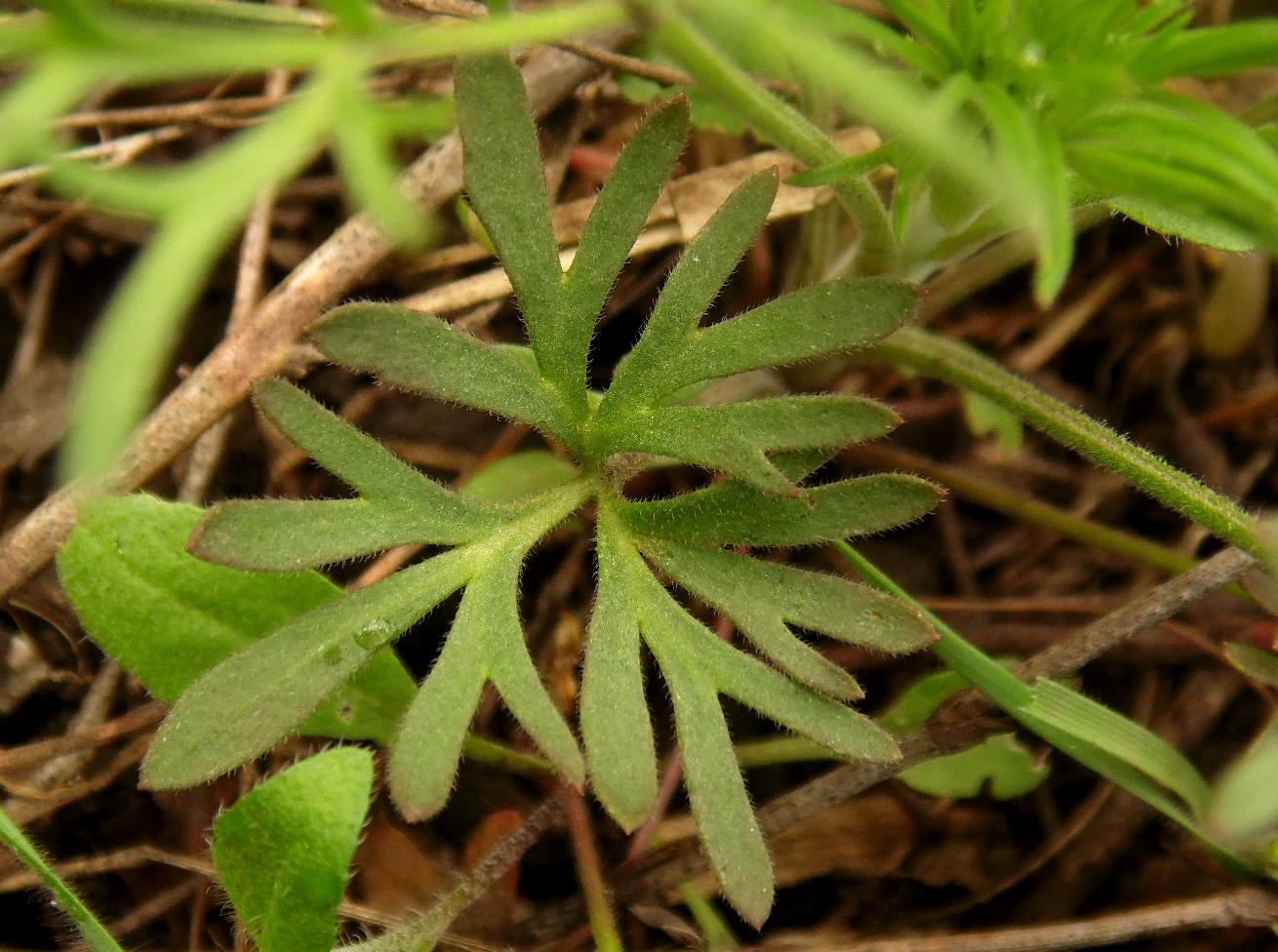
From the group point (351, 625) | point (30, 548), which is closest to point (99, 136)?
point (30, 548)

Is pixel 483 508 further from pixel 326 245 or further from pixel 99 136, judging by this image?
pixel 99 136

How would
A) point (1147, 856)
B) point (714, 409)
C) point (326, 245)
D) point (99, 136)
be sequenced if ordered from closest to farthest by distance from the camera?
1. point (714, 409)
2. point (326, 245)
3. point (1147, 856)
4. point (99, 136)

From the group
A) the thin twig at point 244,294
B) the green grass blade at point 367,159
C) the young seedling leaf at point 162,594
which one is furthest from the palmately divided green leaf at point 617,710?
the thin twig at point 244,294

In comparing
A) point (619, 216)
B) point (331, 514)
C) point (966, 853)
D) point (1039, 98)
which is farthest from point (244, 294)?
point (966, 853)

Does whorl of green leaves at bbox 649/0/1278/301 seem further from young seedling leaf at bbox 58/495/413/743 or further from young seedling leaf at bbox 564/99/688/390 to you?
young seedling leaf at bbox 58/495/413/743

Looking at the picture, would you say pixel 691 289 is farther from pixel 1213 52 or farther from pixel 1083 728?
pixel 1083 728

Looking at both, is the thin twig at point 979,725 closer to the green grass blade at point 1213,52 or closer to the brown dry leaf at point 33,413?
the green grass blade at point 1213,52

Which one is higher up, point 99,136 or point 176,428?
point 99,136
